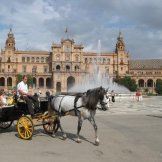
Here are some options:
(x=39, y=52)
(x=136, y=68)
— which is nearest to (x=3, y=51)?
(x=39, y=52)

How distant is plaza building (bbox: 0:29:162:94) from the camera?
109688mm

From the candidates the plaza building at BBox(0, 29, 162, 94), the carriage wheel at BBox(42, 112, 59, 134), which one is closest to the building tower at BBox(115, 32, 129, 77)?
the plaza building at BBox(0, 29, 162, 94)

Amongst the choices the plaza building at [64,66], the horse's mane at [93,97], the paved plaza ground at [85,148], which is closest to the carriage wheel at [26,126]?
the paved plaza ground at [85,148]

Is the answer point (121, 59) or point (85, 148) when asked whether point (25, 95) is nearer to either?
point (85, 148)

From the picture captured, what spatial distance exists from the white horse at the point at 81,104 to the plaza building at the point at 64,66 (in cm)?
9603

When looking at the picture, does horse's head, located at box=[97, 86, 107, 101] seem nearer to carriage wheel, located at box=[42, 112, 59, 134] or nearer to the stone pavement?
carriage wheel, located at box=[42, 112, 59, 134]

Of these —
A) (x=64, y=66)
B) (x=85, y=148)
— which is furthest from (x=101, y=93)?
(x=64, y=66)

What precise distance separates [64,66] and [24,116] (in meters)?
105

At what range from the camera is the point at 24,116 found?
10.4 m

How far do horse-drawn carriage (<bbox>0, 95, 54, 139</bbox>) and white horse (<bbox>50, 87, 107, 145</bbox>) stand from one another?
54cm

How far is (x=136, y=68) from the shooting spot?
132500 millimetres

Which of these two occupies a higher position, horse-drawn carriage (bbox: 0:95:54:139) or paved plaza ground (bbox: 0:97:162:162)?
horse-drawn carriage (bbox: 0:95:54:139)

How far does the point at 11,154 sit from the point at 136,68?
126861mm

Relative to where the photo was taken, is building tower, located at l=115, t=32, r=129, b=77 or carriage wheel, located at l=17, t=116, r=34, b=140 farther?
building tower, located at l=115, t=32, r=129, b=77
